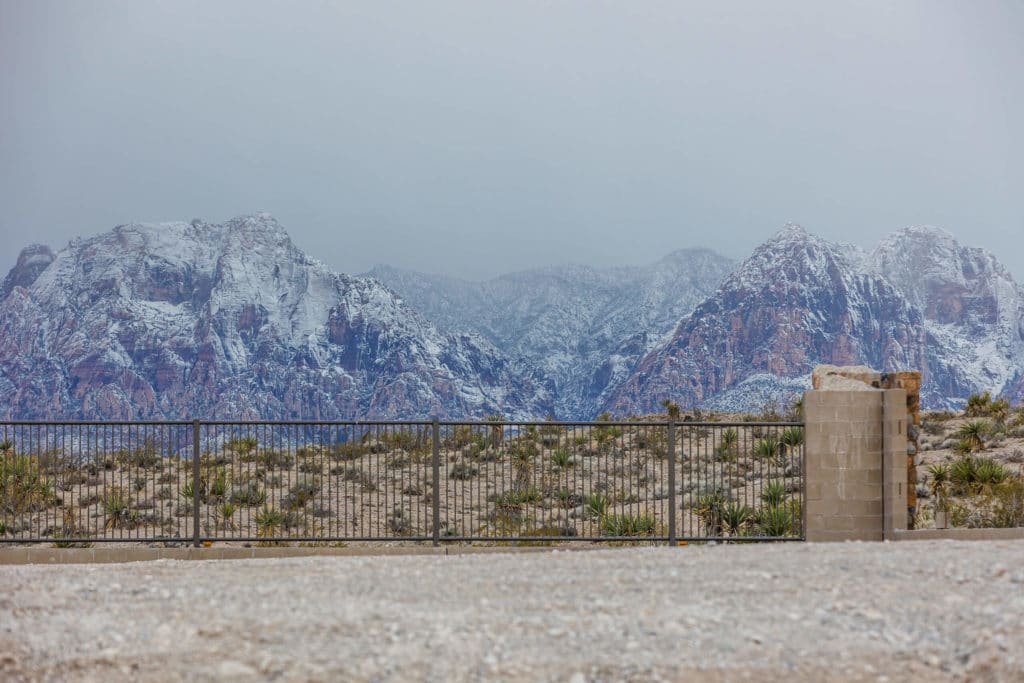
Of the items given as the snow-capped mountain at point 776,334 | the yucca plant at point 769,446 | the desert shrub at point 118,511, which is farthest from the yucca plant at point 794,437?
the snow-capped mountain at point 776,334

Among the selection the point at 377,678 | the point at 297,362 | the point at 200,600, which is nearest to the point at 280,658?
the point at 377,678

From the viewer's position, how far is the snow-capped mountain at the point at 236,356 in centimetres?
Answer: 16300

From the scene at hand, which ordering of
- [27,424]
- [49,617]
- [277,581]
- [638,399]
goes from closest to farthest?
[49,617] < [277,581] < [27,424] < [638,399]

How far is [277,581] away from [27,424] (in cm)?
859

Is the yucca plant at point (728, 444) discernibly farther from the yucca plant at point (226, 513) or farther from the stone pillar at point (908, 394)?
the yucca plant at point (226, 513)

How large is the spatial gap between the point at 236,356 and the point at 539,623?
176 metres

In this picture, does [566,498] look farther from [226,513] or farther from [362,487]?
[226,513]

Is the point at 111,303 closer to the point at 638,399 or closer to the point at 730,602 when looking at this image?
the point at 638,399

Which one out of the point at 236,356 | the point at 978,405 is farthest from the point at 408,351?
the point at 978,405

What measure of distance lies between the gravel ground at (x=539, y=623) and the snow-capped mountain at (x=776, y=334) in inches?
5518

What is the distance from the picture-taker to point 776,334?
6900 inches

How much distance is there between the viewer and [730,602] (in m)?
10.5

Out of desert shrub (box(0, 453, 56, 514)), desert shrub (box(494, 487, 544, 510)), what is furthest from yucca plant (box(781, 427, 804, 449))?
desert shrub (box(0, 453, 56, 514))

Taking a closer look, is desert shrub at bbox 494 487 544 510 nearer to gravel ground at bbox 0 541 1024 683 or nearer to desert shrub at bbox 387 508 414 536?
desert shrub at bbox 387 508 414 536
